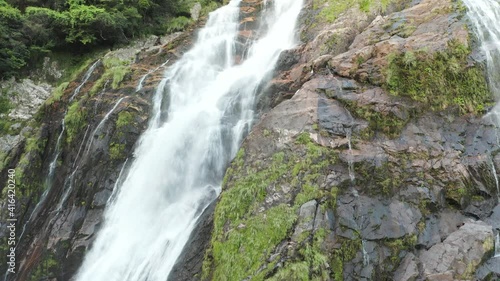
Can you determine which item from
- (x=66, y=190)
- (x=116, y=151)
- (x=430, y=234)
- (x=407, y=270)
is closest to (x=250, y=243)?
(x=407, y=270)

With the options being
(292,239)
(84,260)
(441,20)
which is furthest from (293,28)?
(84,260)

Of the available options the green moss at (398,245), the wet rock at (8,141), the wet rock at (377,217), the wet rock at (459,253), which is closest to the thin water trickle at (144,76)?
the wet rock at (8,141)

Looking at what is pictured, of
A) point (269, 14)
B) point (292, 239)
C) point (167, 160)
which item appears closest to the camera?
point (292, 239)

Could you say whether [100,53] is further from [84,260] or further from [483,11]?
[483,11]

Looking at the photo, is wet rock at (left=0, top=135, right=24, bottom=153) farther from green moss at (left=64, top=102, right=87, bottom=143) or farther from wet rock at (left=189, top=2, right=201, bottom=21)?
wet rock at (left=189, top=2, right=201, bottom=21)

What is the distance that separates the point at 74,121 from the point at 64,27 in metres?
7.11

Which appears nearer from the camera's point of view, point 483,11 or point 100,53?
point 483,11

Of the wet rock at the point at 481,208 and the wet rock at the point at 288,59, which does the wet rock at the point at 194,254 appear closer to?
the wet rock at the point at 481,208

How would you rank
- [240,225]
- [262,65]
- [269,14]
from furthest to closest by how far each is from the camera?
[269,14] < [262,65] < [240,225]

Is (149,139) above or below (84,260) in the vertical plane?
above

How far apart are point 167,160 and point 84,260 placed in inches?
135

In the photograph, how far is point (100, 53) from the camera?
18016mm

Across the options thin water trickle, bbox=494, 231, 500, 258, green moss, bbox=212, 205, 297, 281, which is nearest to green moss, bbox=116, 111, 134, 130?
green moss, bbox=212, 205, 297, 281

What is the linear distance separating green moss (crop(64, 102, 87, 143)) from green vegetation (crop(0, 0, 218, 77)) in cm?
530
